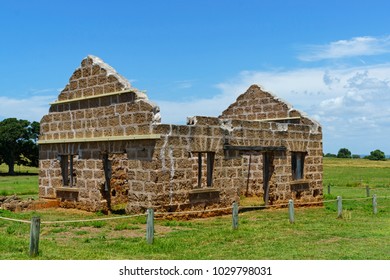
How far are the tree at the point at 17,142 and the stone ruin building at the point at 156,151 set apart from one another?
40246 mm

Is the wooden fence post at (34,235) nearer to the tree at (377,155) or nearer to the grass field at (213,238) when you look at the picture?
the grass field at (213,238)

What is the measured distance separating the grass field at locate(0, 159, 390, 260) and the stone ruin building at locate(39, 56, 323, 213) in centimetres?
121

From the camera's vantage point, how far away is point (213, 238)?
1347 cm

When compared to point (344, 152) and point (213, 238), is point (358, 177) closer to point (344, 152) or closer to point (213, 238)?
point (213, 238)

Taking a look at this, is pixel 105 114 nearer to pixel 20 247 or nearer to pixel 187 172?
pixel 187 172

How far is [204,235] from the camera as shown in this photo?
13977 mm

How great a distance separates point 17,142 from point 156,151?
160 feet

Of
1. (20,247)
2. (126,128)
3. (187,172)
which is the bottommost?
(20,247)

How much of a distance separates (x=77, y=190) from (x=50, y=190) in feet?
7.00

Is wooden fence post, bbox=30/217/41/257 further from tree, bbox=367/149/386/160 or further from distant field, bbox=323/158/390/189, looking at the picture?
tree, bbox=367/149/386/160

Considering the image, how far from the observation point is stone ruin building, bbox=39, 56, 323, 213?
687 inches

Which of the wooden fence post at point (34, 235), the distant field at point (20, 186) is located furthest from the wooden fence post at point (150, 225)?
the distant field at point (20, 186)

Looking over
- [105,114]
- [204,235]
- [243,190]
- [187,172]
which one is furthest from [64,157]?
[204,235]

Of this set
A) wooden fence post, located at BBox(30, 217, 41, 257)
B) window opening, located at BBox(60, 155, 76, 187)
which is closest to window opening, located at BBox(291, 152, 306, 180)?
window opening, located at BBox(60, 155, 76, 187)
